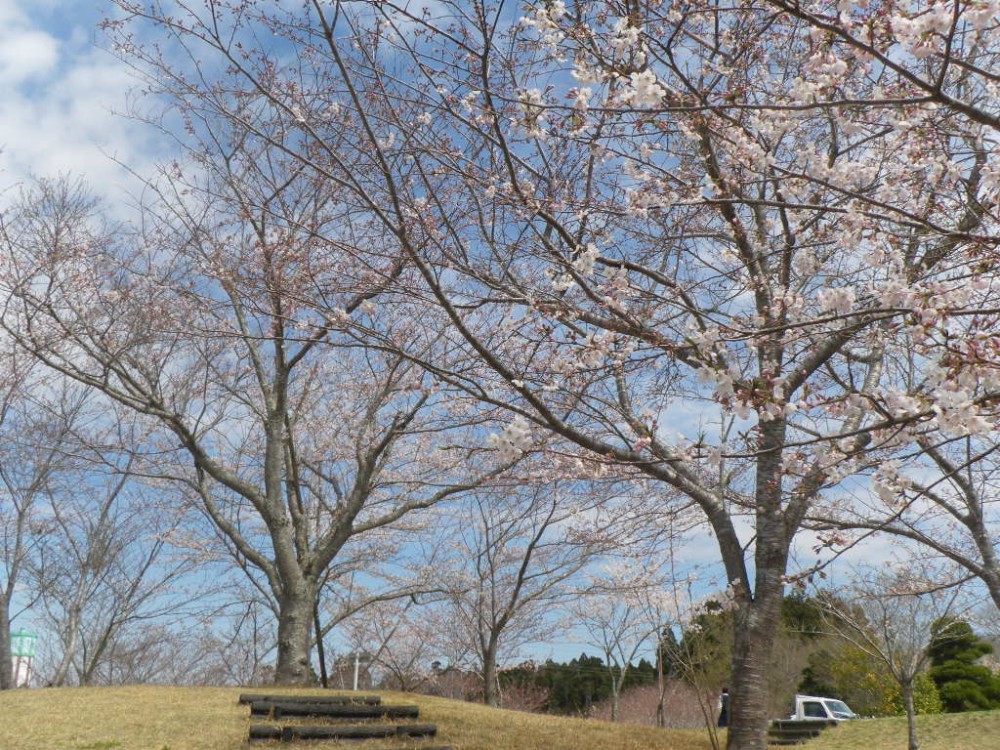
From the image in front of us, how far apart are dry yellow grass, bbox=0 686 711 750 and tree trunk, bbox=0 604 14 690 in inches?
181

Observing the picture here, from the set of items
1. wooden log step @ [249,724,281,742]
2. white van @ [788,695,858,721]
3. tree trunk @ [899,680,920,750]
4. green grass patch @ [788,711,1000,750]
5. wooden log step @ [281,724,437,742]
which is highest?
wooden log step @ [249,724,281,742]

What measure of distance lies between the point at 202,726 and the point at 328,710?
1455mm

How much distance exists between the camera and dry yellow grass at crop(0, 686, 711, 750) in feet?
27.1

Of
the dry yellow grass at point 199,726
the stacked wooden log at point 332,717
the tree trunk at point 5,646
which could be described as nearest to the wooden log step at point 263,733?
the stacked wooden log at point 332,717

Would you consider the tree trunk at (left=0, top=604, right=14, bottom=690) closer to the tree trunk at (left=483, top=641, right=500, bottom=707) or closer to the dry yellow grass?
the dry yellow grass

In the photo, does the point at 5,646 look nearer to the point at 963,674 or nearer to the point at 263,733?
the point at 263,733

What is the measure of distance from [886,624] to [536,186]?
9.76 m

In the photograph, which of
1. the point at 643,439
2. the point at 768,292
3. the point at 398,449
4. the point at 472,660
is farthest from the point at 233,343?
the point at 472,660

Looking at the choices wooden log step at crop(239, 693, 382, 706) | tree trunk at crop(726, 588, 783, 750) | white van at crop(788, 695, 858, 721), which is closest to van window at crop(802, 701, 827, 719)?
white van at crop(788, 695, 858, 721)

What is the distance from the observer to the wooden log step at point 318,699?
32.2 feet

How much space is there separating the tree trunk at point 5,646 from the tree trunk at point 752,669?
14137mm

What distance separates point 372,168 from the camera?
21.1 ft

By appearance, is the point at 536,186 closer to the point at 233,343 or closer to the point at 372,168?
the point at 372,168

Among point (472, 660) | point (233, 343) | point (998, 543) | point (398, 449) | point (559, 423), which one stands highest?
point (233, 343)
